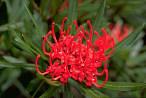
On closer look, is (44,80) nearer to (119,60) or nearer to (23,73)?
(23,73)

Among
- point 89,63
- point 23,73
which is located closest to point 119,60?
point 23,73

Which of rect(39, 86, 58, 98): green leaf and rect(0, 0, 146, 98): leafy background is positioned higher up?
rect(0, 0, 146, 98): leafy background

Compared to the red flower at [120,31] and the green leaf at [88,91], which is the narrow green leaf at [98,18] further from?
the red flower at [120,31]

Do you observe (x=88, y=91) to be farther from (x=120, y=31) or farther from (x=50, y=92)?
(x=120, y=31)

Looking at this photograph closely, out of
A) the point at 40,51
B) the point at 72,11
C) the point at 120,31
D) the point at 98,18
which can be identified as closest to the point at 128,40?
the point at 98,18

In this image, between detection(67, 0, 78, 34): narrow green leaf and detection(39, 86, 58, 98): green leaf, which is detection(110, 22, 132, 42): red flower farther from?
detection(39, 86, 58, 98): green leaf

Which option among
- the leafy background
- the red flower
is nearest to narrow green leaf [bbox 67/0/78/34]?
the leafy background
